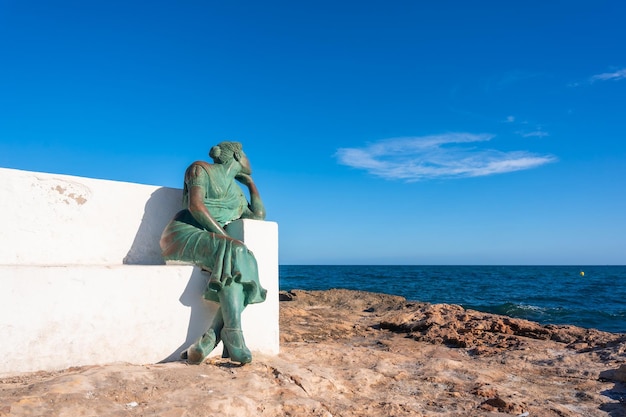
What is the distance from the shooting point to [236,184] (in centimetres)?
459

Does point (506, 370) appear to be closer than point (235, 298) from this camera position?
No

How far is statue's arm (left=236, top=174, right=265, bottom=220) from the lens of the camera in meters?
4.63

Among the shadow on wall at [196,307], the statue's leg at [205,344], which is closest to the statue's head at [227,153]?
the shadow on wall at [196,307]

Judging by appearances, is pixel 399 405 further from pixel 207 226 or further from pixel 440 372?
pixel 207 226

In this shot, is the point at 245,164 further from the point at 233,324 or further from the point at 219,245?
the point at 233,324

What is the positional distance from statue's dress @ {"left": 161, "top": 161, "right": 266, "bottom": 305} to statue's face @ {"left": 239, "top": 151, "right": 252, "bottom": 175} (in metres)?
0.25

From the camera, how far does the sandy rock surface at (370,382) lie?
2619 millimetres

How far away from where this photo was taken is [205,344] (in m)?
3.52

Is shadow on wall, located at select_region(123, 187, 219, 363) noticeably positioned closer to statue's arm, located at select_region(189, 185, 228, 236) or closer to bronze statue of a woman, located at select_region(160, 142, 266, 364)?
bronze statue of a woman, located at select_region(160, 142, 266, 364)

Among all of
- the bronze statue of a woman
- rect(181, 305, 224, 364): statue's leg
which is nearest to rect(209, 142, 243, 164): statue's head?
the bronze statue of a woman

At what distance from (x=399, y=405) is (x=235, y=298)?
1479mm

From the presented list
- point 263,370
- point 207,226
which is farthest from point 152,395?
point 207,226

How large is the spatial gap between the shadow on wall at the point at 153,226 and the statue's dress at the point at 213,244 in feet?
1.50

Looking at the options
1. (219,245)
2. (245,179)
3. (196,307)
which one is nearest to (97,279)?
(196,307)
